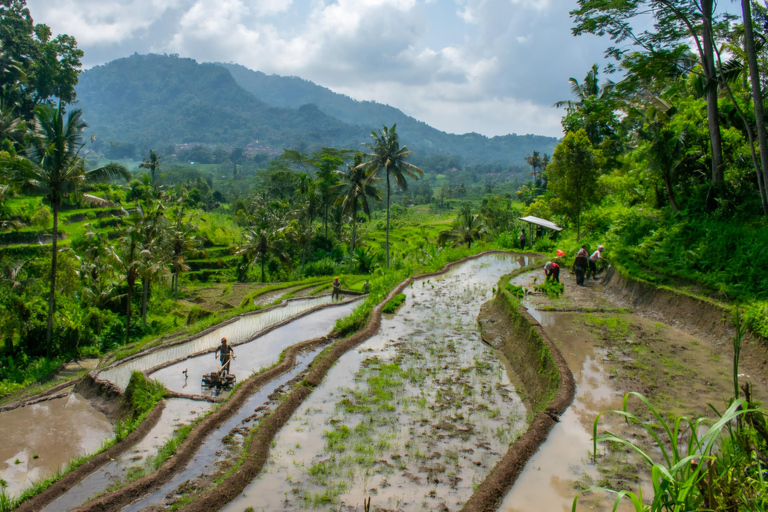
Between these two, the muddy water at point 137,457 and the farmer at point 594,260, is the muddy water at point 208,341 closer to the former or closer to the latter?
the muddy water at point 137,457

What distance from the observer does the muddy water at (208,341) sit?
15.3 meters

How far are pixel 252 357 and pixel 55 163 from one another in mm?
12647

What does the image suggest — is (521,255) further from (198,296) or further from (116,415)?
(116,415)

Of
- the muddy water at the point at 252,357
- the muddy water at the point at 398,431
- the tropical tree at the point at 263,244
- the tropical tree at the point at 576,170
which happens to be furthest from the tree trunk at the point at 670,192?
the tropical tree at the point at 263,244

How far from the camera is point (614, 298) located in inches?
688

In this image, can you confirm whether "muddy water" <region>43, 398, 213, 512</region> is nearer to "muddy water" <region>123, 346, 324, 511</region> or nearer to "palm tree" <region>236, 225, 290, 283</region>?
"muddy water" <region>123, 346, 324, 511</region>

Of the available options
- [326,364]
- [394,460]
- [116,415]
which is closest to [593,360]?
[394,460]

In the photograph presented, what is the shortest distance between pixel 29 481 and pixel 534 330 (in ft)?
38.6

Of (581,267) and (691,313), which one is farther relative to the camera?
(581,267)

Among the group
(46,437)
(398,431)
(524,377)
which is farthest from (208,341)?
(524,377)

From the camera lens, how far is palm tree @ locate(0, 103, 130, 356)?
1994 cm

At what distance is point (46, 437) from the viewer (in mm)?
11617

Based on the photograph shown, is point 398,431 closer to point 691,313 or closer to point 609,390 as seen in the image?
point 609,390

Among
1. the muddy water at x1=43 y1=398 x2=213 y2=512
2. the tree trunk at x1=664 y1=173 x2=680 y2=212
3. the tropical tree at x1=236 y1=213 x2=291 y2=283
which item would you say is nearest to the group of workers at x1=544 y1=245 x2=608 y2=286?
the tree trunk at x1=664 y1=173 x2=680 y2=212
